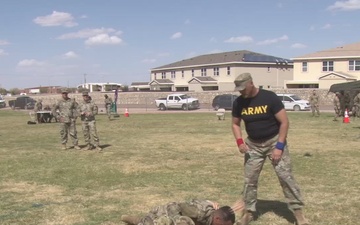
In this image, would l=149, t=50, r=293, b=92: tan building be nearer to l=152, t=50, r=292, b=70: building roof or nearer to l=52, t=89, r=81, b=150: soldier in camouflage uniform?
l=152, t=50, r=292, b=70: building roof

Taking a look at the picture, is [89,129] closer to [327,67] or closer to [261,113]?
[261,113]

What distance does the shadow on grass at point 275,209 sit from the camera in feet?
20.0

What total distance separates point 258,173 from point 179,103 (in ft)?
121

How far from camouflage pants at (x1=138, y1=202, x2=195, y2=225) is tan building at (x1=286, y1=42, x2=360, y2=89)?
51727mm

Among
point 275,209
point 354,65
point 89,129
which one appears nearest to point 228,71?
point 354,65

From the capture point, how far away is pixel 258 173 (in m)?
5.71

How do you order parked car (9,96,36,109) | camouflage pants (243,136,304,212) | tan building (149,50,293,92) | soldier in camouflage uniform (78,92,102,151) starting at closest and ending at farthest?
camouflage pants (243,136,304,212) → soldier in camouflage uniform (78,92,102,151) → parked car (9,96,36,109) → tan building (149,50,293,92)

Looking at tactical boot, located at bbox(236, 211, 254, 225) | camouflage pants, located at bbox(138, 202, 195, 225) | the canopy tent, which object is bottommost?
tactical boot, located at bbox(236, 211, 254, 225)

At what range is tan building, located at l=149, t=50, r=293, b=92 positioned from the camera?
234 feet

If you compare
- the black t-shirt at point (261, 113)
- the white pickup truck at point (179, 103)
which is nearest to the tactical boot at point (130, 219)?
the black t-shirt at point (261, 113)

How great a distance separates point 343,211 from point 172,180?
3.51 m

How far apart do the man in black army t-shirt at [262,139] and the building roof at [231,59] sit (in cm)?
6606

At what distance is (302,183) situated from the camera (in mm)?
8328

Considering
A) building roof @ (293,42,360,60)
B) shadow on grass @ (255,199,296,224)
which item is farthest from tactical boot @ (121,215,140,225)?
building roof @ (293,42,360,60)
